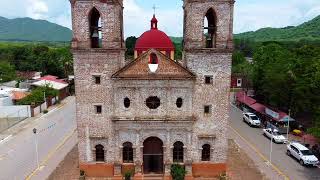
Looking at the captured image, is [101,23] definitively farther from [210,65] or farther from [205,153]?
[205,153]

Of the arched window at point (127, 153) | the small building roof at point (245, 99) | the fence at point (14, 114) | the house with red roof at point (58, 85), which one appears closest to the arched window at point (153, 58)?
the arched window at point (127, 153)

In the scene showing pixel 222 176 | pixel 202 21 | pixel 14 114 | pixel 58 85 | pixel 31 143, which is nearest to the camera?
pixel 202 21

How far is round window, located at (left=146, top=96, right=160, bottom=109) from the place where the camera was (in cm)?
2819

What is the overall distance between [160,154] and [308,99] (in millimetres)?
23559

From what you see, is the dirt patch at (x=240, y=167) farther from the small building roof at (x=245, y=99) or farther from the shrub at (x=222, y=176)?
the small building roof at (x=245, y=99)

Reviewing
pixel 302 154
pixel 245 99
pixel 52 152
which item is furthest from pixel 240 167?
pixel 245 99

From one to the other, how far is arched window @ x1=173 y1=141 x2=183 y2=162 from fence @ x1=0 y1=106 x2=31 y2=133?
2903 centimetres

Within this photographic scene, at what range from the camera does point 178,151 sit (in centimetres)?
2897

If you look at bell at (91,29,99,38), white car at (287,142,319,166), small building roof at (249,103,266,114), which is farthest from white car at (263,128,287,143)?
bell at (91,29,99,38)

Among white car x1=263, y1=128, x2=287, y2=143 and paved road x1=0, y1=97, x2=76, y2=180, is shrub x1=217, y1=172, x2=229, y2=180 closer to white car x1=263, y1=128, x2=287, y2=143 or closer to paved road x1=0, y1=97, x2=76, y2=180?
white car x1=263, y1=128, x2=287, y2=143

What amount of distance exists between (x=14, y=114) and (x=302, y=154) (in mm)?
39918

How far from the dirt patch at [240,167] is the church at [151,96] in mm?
1960

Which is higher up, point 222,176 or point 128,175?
point 128,175

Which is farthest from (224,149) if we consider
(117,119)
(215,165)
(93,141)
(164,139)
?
(93,141)
